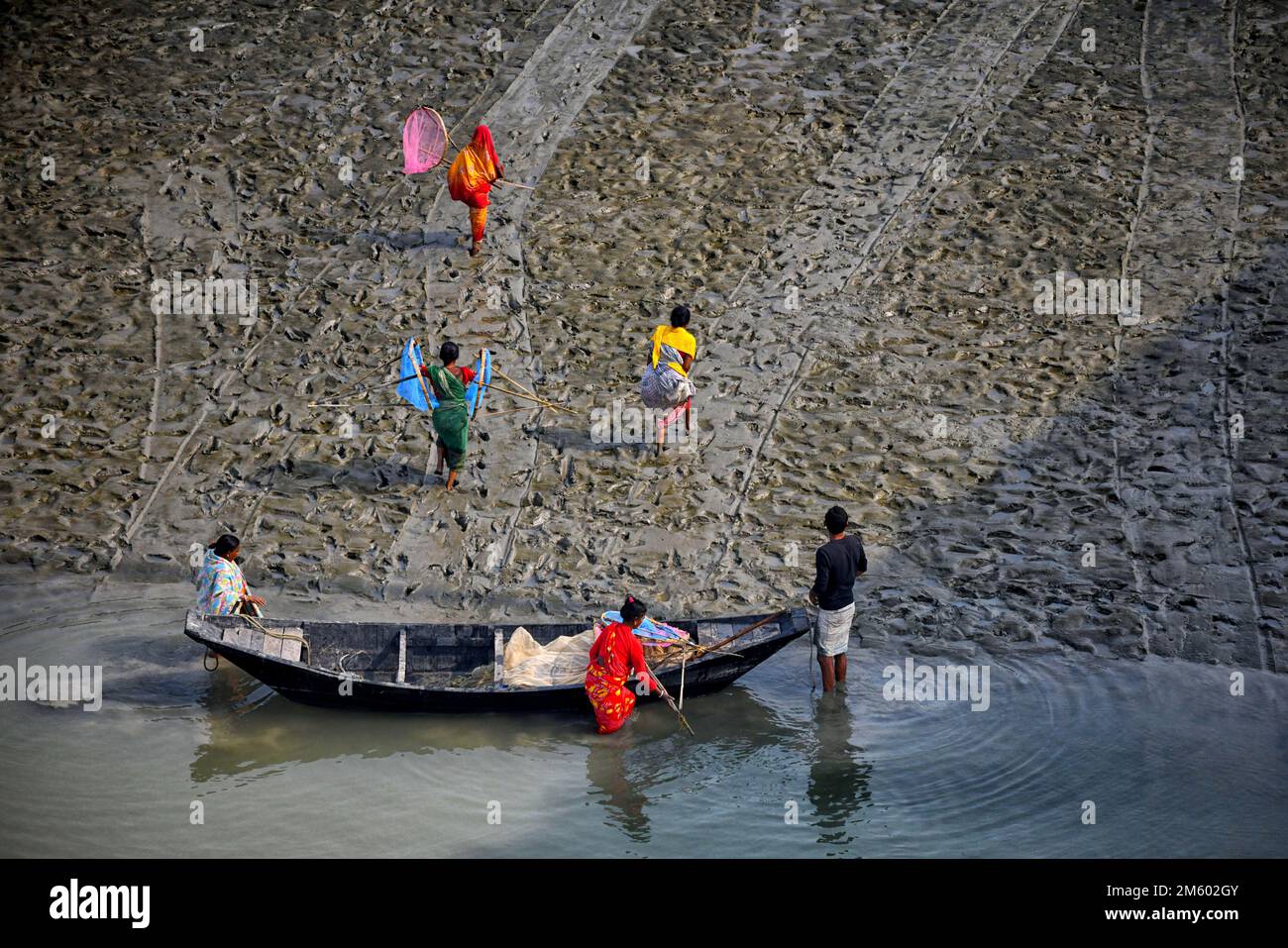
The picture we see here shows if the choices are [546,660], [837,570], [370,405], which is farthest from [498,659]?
[370,405]

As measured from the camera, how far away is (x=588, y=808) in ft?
35.2

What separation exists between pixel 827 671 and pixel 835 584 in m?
Result: 0.91

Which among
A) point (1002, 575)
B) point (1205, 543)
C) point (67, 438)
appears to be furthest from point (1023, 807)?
point (67, 438)

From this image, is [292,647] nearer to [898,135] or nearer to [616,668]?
[616,668]

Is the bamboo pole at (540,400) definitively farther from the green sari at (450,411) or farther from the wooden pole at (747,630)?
the wooden pole at (747,630)

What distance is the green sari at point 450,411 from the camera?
46.3 ft

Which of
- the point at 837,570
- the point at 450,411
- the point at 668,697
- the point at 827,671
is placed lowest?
the point at 668,697

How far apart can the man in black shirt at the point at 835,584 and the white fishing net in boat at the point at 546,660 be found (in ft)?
6.35

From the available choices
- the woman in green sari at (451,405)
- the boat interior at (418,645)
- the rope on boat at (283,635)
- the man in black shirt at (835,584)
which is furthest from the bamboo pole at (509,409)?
the man in black shirt at (835,584)

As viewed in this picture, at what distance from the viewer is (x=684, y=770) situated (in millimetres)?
11234

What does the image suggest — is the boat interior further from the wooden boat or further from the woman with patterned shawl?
the woman with patterned shawl

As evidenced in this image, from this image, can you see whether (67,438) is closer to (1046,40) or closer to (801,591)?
(801,591)

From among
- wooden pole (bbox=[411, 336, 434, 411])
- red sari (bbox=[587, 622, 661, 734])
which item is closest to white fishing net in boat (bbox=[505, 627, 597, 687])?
red sari (bbox=[587, 622, 661, 734])

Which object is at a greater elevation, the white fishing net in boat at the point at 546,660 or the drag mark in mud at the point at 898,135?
the drag mark in mud at the point at 898,135
